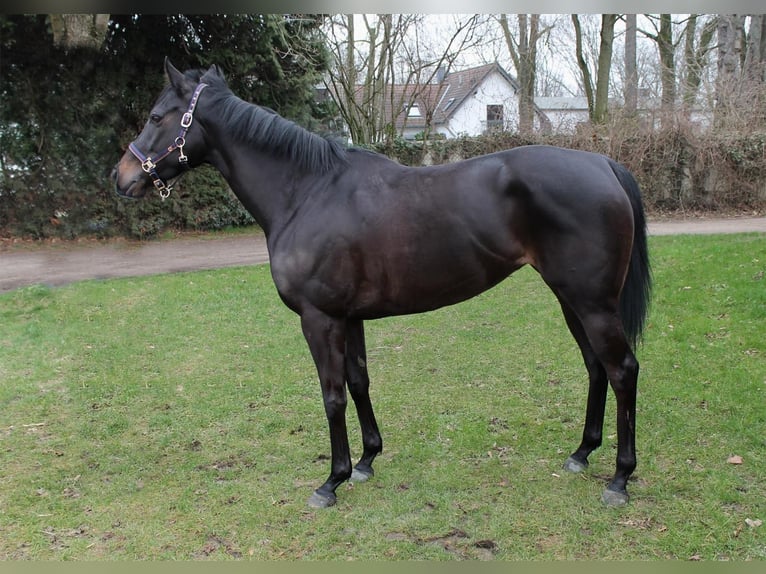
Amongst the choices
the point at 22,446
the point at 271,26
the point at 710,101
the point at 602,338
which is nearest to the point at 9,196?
the point at 271,26

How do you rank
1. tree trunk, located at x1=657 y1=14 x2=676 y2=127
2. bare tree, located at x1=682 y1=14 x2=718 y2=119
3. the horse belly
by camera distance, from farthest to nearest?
bare tree, located at x1=682 y1=14 x2=718 y2=119
tree trunk, located at x1=657 y1=14 x2=676 y2=127
the horse belly

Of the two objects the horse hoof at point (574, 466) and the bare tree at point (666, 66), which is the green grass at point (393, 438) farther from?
the bare tree at point (666, 66)

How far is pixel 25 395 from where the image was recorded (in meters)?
5.13

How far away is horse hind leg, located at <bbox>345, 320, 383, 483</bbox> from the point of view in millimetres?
3484

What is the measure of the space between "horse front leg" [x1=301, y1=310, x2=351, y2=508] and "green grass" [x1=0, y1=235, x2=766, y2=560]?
155 millimetres

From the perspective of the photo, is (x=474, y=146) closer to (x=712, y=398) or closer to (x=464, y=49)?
(x=464, y=49)

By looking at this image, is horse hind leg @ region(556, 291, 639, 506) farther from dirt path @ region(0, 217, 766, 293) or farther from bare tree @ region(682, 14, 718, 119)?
bare tree @ region(682, 14, 718, 119)

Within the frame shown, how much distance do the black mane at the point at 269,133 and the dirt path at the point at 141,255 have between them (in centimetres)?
755

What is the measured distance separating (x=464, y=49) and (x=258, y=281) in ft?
32.8

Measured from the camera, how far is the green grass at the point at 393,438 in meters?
2.96

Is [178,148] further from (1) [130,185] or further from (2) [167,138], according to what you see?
(1) [130,185]

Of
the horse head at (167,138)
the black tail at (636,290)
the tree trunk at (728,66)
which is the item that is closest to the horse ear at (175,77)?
the horse head at (167,138)

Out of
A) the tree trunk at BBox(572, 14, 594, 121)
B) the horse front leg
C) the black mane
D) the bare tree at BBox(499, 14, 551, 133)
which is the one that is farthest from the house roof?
the horse front leg

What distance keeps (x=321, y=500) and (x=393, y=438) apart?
98 cm
